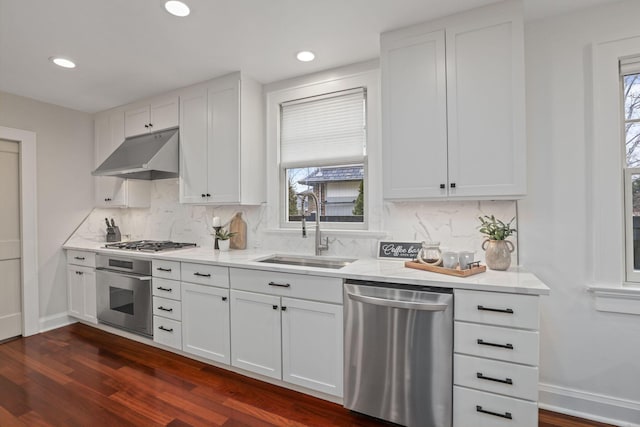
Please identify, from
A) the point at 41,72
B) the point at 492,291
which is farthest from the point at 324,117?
the point at 41,72

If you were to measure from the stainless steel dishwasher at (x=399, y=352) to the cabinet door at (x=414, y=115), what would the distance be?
0.72m

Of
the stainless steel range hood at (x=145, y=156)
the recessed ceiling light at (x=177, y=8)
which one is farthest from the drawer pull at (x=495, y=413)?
the stainless steel range hood at (x=145, y=156)

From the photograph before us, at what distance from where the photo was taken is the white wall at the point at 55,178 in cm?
337

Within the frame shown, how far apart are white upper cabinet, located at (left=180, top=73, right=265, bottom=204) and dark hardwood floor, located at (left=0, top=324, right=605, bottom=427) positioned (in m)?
1.49

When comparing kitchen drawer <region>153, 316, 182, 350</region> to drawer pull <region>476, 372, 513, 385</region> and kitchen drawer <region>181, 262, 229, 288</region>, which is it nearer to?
kitchen drawer <region>181, 262, 229, 288</region>

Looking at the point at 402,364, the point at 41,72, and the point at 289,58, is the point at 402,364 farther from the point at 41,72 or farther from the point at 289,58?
the point at 41,72

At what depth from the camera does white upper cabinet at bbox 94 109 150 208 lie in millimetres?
3619

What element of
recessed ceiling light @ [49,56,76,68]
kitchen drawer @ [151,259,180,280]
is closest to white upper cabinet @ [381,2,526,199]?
kitchen drawer @ [151,259,180,280]

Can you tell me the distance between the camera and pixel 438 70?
2.04 meters

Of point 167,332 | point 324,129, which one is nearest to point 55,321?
point 167,332

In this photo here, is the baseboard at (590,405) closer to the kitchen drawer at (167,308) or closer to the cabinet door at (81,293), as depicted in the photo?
the kitchen drawer at (167,308)

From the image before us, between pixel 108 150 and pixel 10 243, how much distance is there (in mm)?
1361

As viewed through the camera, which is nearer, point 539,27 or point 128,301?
point 539,27

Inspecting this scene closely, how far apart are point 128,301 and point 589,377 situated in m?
3.66
